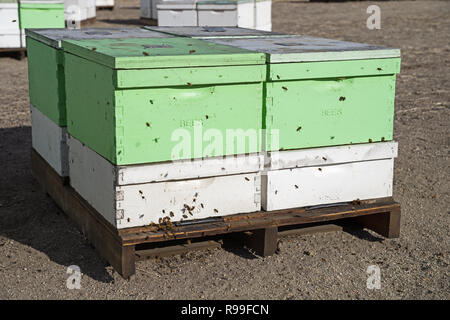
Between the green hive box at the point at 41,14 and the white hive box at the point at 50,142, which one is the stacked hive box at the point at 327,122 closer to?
the white hive box at the point at 50,142

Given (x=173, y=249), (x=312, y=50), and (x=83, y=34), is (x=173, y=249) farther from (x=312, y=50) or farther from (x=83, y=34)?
(x=83, y=34)

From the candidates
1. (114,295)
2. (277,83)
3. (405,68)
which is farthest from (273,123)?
(405,68)

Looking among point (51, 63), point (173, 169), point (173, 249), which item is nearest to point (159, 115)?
point (173, 169)

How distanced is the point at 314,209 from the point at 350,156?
405mm

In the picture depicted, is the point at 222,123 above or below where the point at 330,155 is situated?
above

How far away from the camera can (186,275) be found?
13.2 feet

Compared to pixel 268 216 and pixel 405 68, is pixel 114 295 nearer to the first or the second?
pixel 268 216

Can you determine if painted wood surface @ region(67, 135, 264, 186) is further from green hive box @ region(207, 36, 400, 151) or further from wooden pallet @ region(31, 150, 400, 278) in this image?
wooden pallet @ region(31, 150, 400, 278)

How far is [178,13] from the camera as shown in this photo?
36.4 ft

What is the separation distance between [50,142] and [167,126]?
1.54 meters
